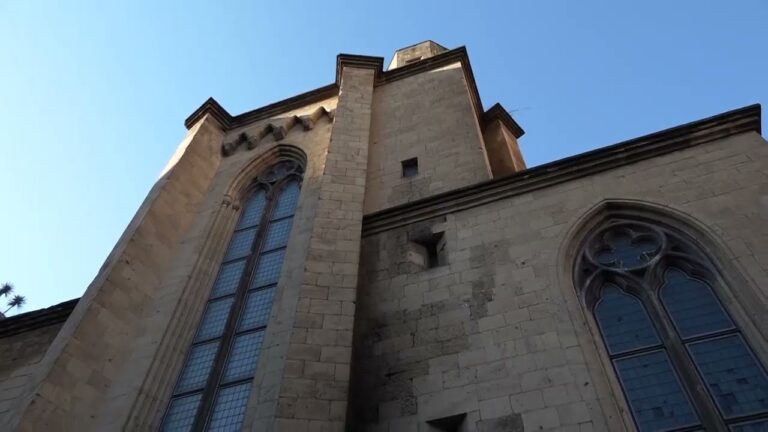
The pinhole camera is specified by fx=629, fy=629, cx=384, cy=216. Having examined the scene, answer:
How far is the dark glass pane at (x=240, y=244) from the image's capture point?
33.1ft

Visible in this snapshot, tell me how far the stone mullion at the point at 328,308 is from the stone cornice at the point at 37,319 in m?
4.76

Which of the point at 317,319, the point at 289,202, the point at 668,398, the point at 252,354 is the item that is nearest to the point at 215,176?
the point at 289,202

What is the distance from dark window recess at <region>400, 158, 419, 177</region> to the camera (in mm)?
10828

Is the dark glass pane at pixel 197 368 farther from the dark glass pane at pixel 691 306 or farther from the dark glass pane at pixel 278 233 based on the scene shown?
the dark glass pane at pixel 691 306

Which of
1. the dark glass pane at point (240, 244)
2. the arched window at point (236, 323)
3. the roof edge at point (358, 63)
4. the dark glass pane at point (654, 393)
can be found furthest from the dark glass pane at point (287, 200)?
the dark glass pane at point (654, 393)

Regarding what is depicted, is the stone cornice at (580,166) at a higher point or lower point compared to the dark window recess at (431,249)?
higher

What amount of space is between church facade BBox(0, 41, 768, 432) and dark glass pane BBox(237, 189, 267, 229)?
0.08 metres

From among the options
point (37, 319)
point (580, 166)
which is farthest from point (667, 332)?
point (37, 319)

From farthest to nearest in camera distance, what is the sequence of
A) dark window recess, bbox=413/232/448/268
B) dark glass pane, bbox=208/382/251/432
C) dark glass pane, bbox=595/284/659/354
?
dark window recess, bbox=413/232/448/268
dark glass pane, bbox=208/382/251/432
dark glass pane, bbox=595/284/659/354

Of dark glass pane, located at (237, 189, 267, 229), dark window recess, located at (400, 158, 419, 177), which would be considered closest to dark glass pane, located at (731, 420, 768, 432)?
dark window recess, located at (400, 158, 419, 177)

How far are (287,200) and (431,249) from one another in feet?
12.8

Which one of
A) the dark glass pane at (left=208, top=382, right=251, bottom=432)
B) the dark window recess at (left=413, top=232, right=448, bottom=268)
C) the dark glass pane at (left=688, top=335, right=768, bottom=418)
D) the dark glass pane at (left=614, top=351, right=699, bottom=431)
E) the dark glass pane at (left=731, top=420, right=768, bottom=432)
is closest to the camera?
the dark glass pane at (left=731, top=420, right=768, bottom=432)

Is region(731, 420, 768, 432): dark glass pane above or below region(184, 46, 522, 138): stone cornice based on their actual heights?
below

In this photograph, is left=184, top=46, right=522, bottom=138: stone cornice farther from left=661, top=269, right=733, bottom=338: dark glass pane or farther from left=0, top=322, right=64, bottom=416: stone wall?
left=661, top=269, right=733, bottom=338: dark glass pane
